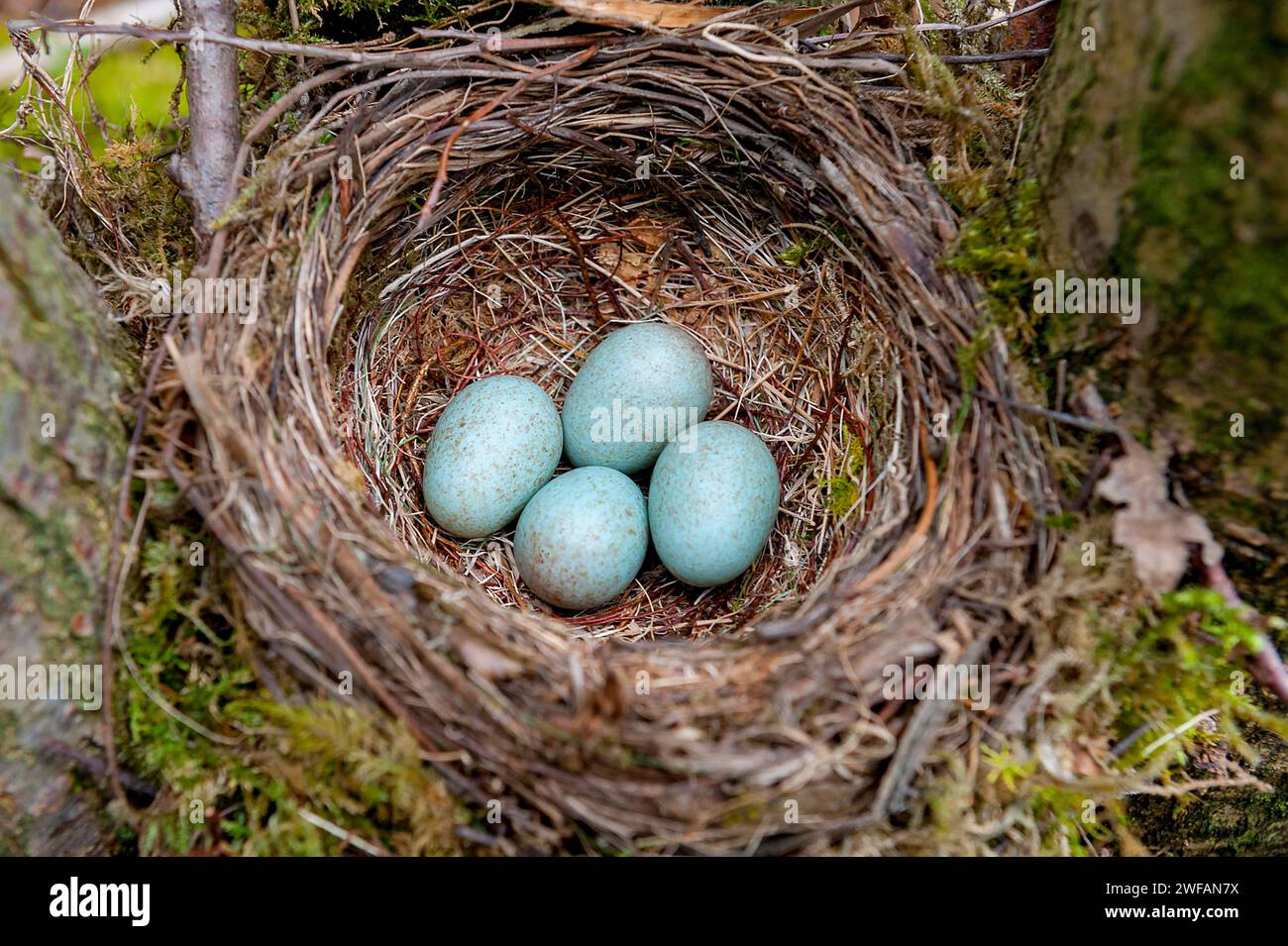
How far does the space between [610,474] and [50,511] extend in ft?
4.50

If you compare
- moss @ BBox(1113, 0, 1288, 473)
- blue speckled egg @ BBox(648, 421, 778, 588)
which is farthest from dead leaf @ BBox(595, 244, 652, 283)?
moss @ BBox(1113, 0, 1288, 473)

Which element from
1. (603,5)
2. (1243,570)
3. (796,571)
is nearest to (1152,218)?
(1243,570)

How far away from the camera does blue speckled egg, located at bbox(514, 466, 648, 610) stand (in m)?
2.33

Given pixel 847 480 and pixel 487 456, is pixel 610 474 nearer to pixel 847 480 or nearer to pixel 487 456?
pixel 487 456

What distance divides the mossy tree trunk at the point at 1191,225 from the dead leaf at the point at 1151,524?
0.18 ft

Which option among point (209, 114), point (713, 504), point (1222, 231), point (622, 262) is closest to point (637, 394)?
point (713, 504)

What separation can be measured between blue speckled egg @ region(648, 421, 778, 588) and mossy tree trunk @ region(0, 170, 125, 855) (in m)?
1.33

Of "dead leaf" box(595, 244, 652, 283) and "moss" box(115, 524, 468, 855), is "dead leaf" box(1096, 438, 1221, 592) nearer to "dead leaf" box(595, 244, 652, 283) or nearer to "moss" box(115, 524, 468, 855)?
"moss" box(115, 524, 468, 855)

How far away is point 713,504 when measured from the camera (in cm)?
230

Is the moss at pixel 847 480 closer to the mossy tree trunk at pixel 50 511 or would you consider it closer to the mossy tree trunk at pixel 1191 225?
the mossy tree trunk at pixel 1191 225

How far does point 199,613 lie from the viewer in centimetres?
183

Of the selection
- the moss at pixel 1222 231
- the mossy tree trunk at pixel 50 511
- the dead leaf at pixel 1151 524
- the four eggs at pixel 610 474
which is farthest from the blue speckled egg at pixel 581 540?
the moss at pixel 1222 231

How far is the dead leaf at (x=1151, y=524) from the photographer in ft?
5.56

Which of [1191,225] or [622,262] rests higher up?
[622,262]
